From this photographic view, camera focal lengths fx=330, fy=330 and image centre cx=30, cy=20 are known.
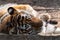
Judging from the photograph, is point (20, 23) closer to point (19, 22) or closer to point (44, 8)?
point (19, 22)

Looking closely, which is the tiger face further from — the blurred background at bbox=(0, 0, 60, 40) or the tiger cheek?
the blurred background at bbox=(0, 0, 60, 40)

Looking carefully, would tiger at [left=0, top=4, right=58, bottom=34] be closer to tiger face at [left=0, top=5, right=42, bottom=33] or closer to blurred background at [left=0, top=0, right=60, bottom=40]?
tiger face at [left=0, top=5, right=42, bottom=33]

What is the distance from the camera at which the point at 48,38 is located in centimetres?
445

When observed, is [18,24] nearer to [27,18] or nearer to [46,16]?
[27,18]

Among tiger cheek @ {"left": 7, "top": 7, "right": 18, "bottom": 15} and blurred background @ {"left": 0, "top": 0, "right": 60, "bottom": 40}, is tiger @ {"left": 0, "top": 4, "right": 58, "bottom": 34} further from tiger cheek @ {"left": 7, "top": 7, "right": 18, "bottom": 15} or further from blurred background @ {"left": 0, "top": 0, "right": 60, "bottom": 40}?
blurred background @ {"left": 0, "top": 0, "right": 60, "bottom": 40}

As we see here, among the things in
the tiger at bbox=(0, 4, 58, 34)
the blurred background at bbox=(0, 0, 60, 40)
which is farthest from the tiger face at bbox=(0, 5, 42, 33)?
the blurred background at bbox=(0, 0, 60, 40)

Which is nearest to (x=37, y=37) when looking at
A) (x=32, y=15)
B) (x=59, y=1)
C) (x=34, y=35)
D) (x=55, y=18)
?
(x=34, y=35)

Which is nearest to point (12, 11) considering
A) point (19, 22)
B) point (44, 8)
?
point (19, 22)

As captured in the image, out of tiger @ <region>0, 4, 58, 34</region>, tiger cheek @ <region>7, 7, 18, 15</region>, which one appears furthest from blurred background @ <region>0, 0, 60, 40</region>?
tiger cheek @ <region>7, 7, 18, 15</region>

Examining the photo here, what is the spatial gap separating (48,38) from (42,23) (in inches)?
10.9

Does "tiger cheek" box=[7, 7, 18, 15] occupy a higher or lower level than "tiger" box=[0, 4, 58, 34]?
higher

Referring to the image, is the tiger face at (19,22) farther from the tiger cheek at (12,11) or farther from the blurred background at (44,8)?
the blurred background at (44,8)

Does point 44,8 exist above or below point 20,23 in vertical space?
above

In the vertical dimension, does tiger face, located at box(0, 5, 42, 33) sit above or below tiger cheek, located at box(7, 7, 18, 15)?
below
